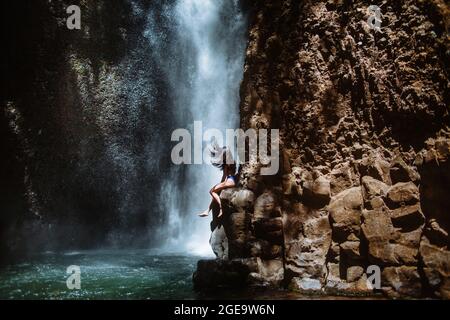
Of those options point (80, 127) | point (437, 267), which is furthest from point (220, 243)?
point (80, 127)

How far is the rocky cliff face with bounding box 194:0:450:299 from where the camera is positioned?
14.0ft

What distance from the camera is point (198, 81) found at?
44.5 ft

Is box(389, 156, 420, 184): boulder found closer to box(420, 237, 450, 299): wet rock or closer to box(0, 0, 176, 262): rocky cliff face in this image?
box(420, 237, 450, 299): wet rock

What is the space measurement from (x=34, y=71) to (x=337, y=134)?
10.1 m

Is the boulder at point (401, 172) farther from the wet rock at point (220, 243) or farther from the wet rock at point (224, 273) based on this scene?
the wet rock at point (220, 243)

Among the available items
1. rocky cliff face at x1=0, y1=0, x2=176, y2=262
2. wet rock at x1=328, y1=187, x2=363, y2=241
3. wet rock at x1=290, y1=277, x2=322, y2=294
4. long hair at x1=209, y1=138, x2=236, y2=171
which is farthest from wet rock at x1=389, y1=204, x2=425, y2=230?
rocky cliff face at x1=0, y1=0, x2=176, y2=262

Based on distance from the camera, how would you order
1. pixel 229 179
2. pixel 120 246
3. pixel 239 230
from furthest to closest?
1. pixel 120 246
2. pixel 229 179
3. pixel 239 230

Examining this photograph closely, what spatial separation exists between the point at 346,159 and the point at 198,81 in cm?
960

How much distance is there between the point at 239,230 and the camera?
17.7 ft

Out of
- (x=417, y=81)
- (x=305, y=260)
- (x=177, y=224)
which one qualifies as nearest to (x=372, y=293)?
(x=305, y=260)

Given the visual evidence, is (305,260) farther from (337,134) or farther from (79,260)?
(79,260)

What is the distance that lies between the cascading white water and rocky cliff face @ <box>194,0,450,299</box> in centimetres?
671
